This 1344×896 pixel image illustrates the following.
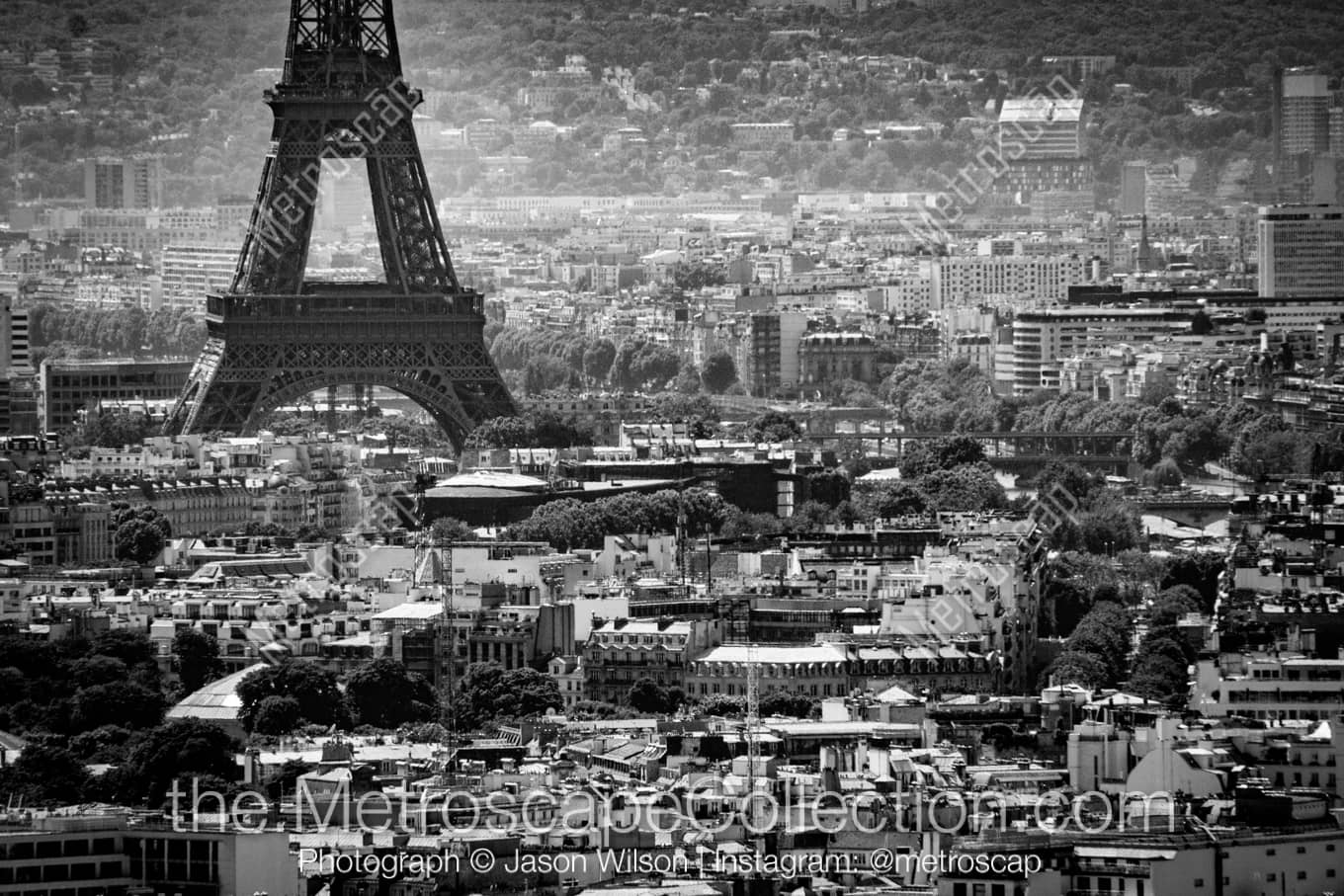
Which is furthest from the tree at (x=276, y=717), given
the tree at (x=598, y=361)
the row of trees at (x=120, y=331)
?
the row of trees at (x=120, y=331)

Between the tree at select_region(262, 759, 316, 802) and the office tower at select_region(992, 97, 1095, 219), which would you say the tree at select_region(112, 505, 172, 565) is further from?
the office tower at select_region(992, 97, 1095, 219)

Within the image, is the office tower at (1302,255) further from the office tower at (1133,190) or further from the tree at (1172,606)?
the tree at (1172,606)

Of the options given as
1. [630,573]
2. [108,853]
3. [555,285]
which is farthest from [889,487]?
[555,285]

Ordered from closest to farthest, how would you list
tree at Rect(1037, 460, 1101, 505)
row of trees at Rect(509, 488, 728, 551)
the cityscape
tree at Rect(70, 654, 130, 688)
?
1. the cityscape
2. tree at Rect(70, 654, 130, 688)
3. row of trees at Rect(509, 488, 728, 551)
4. tree at Rect(1037, 460, 1101, 505)

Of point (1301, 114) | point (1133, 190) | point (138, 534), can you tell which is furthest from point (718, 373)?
point (1301, 114)

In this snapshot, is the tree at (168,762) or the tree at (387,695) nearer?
the tree at (168,762)

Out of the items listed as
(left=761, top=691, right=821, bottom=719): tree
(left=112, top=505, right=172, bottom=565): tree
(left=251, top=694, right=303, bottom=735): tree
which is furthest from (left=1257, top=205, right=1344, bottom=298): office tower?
(left=251, top=694, right=303, bottom=735): tree
